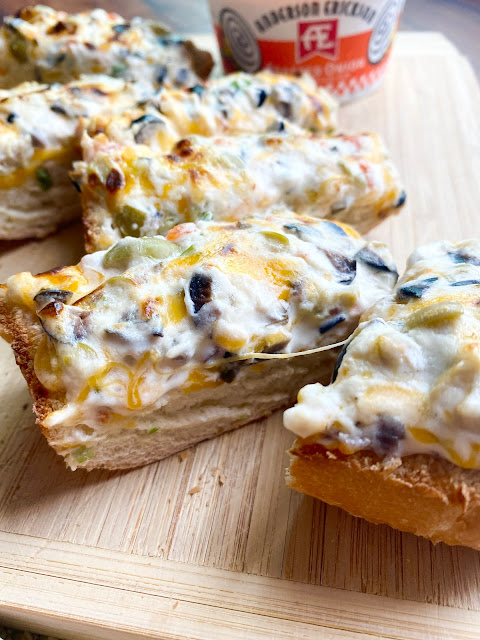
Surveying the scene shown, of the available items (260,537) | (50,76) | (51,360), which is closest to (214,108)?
(50,76)

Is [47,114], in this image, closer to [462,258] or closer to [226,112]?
[226,112]

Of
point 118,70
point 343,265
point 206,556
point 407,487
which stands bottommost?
point 206,556

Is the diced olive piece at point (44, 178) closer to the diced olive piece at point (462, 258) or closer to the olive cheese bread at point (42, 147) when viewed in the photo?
the olive cheese bread at point (42, 147)

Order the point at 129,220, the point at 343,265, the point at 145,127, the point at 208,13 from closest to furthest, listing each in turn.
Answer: the point at 343,265 < the point at 129,220 < the point at 145,127 < the point at 208,13

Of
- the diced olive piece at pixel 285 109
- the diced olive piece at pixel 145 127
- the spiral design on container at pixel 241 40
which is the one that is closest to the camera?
the diced olive piece at pixel 145 127

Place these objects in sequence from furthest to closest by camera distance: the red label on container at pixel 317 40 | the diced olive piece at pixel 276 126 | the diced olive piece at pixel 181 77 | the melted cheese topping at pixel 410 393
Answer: the diced olive piece at pixel 181 77 → the red label on container at pixel 317 40 → the diced olive piece at pixel 276 126 → the melted cheese topping at pixel 410 393

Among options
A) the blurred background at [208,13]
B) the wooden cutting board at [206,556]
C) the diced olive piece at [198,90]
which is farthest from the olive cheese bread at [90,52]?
the wooden cutting board at [206,556]

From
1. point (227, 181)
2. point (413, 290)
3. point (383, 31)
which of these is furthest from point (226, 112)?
point (413, 290)
